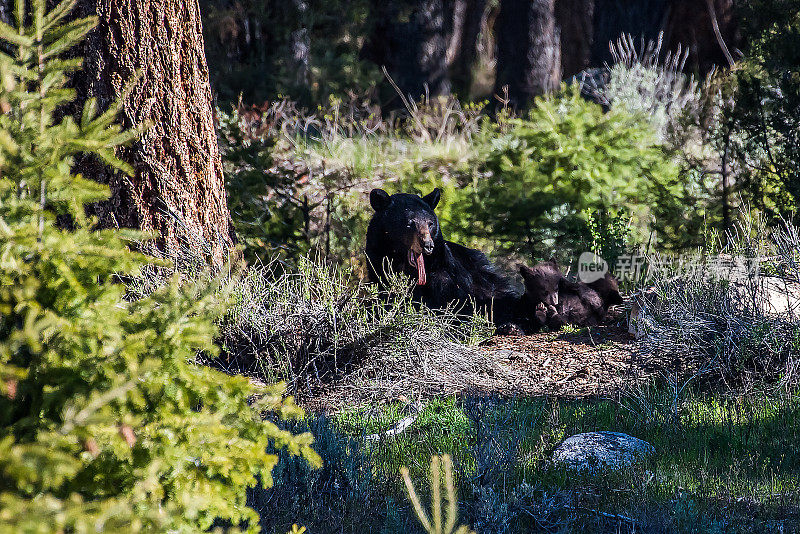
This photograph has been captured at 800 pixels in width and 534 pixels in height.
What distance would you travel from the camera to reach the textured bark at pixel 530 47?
1748 centimetres

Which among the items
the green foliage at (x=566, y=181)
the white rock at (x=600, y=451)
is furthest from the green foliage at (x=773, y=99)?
the white rock at (x=600, y=451)

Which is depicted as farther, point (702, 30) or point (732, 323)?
point (702, 30)

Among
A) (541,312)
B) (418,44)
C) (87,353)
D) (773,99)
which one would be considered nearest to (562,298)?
(541,312)

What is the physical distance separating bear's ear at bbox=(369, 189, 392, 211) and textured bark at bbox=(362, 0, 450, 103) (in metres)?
13.1

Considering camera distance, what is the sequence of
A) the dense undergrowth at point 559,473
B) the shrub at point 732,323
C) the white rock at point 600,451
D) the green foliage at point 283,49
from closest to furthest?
the dense undergrowth at point 559,473 → the white rock at point 600,451 → the shrub at point 732,323 → the green foliage at point 283,49

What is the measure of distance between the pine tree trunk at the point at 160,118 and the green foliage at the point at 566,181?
2.87 m

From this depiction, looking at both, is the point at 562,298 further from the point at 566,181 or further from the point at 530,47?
the point at 530,47

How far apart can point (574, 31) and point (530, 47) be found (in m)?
7.76


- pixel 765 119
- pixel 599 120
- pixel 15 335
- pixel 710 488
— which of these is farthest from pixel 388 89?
pixel 15 335

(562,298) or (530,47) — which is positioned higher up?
(530,47)

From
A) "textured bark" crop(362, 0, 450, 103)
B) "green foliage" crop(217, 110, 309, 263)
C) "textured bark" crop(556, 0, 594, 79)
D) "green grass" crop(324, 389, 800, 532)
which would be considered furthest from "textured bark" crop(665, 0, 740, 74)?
"green grass" crop(324, 389, 800, 532)

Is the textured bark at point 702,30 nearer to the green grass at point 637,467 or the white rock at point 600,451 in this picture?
the green grass at point 637,467

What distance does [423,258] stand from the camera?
6.28 metres

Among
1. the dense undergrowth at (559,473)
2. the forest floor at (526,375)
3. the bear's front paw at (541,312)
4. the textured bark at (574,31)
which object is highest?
the textured bark at (574,31)
